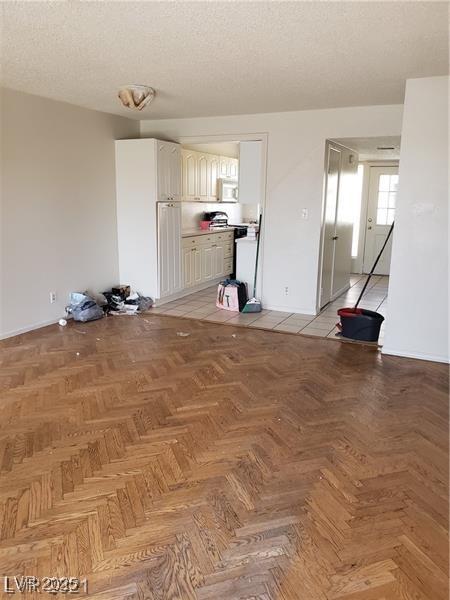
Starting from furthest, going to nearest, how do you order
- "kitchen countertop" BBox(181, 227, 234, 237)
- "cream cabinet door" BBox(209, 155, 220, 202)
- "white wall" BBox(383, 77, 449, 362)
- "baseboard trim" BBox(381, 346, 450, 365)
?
"cream cabinet door" BBox(209, 155, 220, 202) < "kitchen countertop" BBox(181, 227, 234, 237) < "baseboard trim" BBox(381, 346, 450, 365) < "white wall" BBox(383, 77, 449, 362)

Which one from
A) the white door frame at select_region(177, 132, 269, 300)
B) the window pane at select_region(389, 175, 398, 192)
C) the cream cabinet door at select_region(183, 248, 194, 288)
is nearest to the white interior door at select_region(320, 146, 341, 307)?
the white door frame at select_region(177, 132, 269, 300)

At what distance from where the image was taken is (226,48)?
118 inches

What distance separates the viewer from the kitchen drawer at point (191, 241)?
6391 millimetres

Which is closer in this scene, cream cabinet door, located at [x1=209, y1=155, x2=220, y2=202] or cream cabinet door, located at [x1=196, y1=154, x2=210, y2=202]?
cream cabinet door, located at [x1=196, y1=154, x2=210, y2=202]

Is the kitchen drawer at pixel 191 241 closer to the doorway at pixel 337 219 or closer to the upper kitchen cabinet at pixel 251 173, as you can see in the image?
the upper kitchen cabinet at pixel 251 173

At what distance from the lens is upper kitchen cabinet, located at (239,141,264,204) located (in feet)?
18.3

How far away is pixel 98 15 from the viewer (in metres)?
2.49

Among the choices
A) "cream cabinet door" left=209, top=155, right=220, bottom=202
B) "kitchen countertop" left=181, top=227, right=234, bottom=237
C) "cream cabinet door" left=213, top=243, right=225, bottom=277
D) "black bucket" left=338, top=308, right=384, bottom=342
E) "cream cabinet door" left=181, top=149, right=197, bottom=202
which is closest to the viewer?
"black bucket" left=338, top=308, right=384, bottom=342

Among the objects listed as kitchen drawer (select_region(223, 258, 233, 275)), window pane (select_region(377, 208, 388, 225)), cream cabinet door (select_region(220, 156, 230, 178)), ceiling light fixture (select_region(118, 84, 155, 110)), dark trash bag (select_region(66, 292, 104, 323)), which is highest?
ceiling light fixture (select_region(118, 84, 155, 110))

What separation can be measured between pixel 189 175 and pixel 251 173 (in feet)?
4.97

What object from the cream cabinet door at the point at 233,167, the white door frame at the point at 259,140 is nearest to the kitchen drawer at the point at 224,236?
the cream cabinet door at the point at 233,167

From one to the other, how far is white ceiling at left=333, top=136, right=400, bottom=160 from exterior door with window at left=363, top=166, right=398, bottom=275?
547 millimetres

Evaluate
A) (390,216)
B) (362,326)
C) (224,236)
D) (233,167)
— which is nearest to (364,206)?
(390,216)

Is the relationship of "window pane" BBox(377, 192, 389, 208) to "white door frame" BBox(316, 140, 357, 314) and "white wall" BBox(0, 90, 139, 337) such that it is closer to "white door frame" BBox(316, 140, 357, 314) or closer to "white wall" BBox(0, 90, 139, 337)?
Answer: "white door frame" BBox(316, 140, 357, 314)
